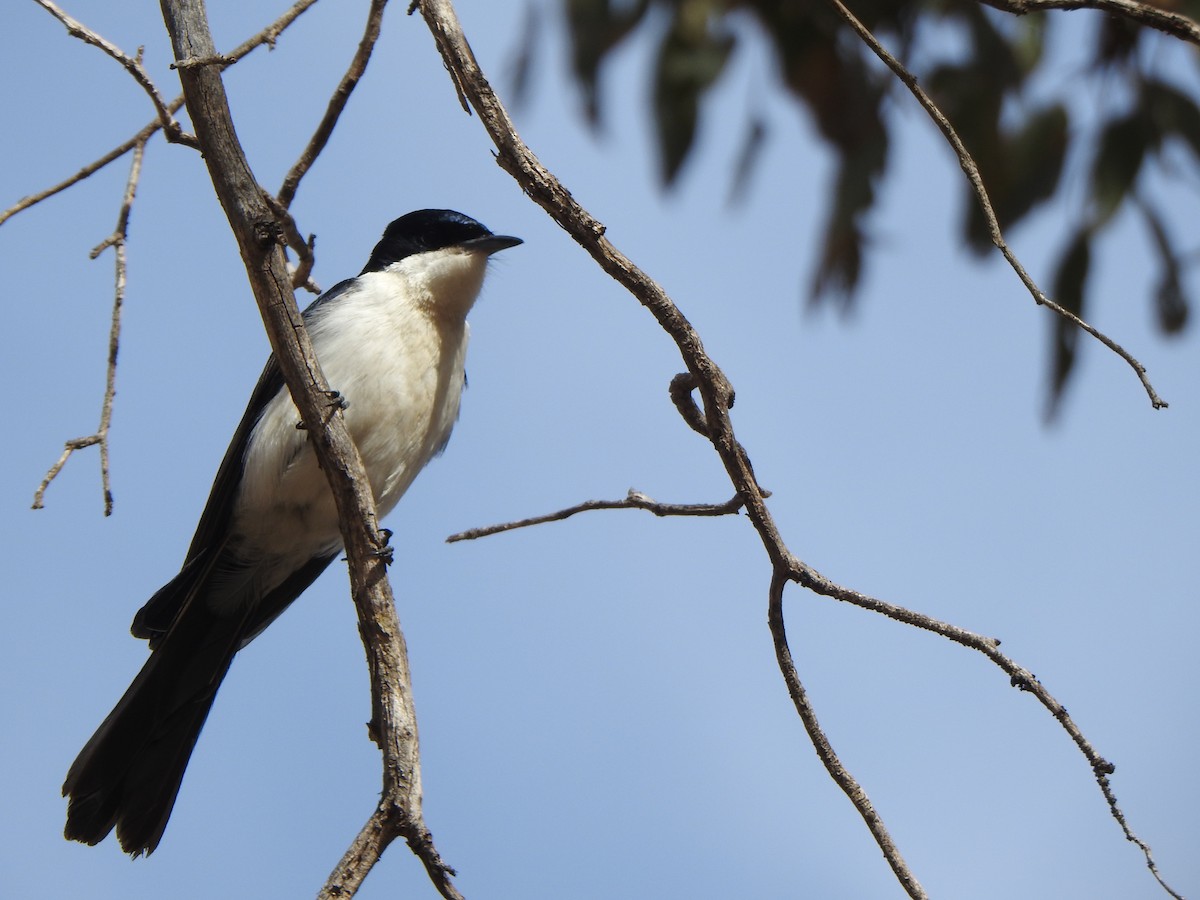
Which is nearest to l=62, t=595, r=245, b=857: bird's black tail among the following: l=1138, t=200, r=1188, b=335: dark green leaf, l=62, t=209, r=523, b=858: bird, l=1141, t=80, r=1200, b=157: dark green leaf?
l=62, t=209, r=523, b=858: bird

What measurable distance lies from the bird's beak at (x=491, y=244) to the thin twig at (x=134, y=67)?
1.55 metres

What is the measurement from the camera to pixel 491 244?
4188mm

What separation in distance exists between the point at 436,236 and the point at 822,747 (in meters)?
2.60

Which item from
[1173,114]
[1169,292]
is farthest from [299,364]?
[1173,114]

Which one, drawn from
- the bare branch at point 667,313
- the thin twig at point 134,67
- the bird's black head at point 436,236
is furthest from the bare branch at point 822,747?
the bird's black head at point 436,236

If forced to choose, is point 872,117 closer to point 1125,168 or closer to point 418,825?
point 1125,168

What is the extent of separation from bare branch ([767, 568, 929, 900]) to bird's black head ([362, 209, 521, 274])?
7.23 ft

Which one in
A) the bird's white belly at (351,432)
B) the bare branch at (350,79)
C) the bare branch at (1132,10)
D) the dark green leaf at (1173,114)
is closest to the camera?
the bare branch at (1132,10)

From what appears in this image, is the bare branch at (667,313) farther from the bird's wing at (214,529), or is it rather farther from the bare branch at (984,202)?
the bird's wing at (214,529)

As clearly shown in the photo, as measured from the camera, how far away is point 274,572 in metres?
3.92

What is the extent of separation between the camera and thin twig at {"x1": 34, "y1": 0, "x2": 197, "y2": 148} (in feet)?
8.46

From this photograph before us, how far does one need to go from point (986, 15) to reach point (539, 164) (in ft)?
10.4

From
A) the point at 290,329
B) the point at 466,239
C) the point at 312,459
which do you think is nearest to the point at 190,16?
the point at 290,329

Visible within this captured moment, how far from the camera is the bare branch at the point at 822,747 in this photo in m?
2.12
